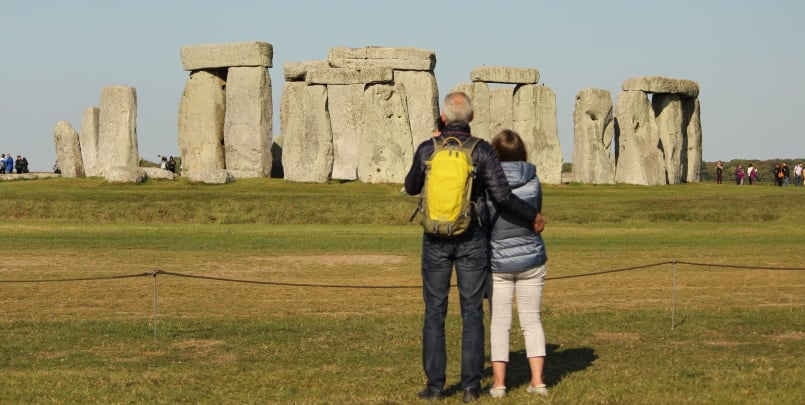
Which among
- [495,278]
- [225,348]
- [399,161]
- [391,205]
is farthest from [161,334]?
[399,161]

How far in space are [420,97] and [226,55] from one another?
6.87 m

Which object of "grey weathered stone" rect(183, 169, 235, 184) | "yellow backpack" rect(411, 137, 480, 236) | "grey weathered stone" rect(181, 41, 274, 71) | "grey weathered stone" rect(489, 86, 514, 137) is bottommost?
"grey weathered stone" rect(183, 169, 235, 184)

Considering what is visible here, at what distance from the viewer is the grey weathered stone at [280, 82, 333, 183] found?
40188mm

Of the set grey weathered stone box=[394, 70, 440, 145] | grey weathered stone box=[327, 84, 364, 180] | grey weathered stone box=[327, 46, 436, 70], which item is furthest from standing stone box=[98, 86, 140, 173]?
grey weathered stone box=[394, 70, 440, 145]

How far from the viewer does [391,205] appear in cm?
3180

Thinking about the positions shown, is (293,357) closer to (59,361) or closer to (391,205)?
(59,361)

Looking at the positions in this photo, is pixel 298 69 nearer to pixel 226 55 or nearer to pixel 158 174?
pixel 226 55

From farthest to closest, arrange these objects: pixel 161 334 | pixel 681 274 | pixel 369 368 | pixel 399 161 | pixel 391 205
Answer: pixel 399 161, pixel 391 205, pixel 681 274, pixel 161 334, pixel 369 368

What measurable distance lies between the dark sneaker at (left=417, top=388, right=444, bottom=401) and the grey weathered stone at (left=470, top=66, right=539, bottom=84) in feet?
120

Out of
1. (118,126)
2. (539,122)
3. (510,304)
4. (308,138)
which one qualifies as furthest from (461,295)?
(539,122)

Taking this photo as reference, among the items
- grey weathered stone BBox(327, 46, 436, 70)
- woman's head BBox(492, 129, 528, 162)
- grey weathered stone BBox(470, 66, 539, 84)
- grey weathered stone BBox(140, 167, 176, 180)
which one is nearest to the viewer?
woman's head BBox(492, 129, 528, 162)

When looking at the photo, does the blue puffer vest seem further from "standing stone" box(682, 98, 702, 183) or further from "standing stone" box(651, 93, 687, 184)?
"standing stone" box(682, 98, 702, 183)

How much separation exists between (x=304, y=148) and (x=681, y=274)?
867 inches

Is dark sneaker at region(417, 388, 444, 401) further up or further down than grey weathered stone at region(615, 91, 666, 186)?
further down
